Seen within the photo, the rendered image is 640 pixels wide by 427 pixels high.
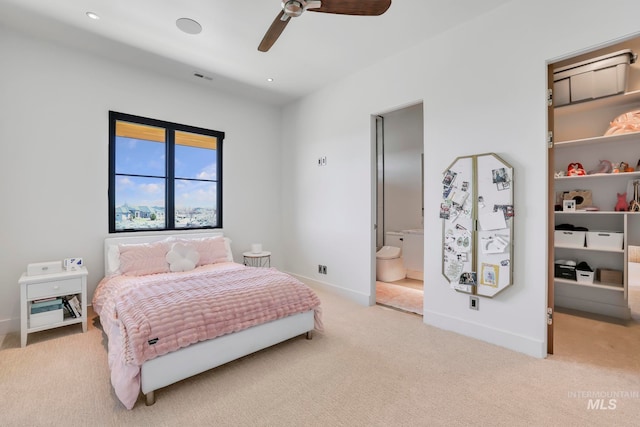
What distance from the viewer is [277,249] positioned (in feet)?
16.8

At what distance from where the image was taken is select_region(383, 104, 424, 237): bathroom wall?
17.5ft

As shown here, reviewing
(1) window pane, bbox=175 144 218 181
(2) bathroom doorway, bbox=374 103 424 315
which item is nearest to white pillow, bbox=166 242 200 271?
(1) window pane, bbox=175 144 218 181

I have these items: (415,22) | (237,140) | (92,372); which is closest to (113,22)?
(237,140)

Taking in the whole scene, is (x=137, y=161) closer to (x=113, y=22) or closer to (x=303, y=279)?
(x=113, y=22)

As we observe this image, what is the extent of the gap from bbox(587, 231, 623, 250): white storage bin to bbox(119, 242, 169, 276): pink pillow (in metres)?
4.72

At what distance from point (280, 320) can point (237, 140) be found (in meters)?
3.07

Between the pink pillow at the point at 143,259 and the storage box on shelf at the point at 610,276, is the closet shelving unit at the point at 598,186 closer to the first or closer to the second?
the storage box on shelf at the point at 610,276

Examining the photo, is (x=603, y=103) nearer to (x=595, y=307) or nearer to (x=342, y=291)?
(x=595, y=307)

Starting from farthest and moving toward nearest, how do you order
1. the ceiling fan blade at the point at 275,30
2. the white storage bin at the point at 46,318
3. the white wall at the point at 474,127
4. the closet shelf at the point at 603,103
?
the closet shelf at the point at 603,103, the white storage bin at the point at 46,318, the white wall at the point at 474,127, the ceiling fan blade at the point at 275,30

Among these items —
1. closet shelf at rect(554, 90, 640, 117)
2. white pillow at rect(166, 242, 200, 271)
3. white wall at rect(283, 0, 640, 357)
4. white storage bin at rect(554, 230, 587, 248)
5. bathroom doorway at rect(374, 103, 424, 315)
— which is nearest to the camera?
white wall at rect(283, 0, 640, 357)

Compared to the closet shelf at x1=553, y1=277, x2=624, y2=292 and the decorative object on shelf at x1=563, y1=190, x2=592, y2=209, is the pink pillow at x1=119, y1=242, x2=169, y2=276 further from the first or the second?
the decorative object on shelf at x1=563, y1=190, x2=592, y2=209

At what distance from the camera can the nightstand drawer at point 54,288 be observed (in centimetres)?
265

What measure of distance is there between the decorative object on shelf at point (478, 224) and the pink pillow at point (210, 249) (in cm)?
271

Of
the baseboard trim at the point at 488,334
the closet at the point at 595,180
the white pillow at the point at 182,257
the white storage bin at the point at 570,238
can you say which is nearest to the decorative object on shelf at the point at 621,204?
the closet at the point at 595,180
